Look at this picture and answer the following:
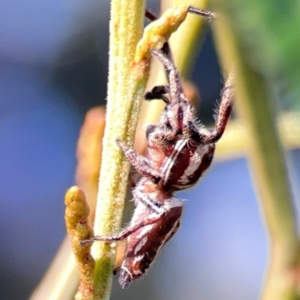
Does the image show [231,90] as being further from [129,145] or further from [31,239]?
[31,239]

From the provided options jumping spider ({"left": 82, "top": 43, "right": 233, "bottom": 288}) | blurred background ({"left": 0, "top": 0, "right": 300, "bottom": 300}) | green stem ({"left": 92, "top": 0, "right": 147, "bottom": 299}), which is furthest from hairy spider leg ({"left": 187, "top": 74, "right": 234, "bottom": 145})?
blurred background ({"left": 0, "top": 0, "right": 300, "bottom": 300})

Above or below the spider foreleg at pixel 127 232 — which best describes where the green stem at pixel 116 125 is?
above

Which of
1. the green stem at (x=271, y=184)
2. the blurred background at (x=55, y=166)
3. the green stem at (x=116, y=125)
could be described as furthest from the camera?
the blurred background at (x=55, y=166)

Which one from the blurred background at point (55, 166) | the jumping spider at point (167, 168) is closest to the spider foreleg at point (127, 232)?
the jumping spider at point (167, 168)

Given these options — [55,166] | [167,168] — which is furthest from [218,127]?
[55,166]

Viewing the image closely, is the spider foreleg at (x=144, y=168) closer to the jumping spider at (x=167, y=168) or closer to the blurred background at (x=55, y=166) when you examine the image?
the jumping spider at (x=167, y=168)

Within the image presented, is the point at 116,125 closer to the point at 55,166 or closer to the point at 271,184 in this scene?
the point at 271,184
